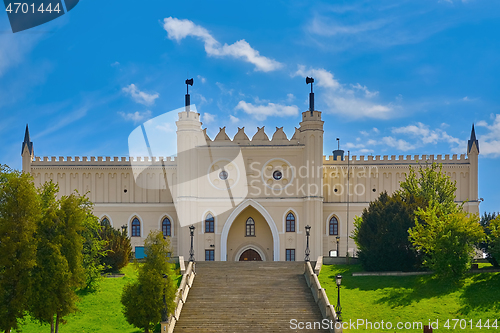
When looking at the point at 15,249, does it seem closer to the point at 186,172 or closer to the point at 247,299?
the point at 247,299

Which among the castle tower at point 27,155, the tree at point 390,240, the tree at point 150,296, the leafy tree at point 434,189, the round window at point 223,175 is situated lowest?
the tree at point 150,296

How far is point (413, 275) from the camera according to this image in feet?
101

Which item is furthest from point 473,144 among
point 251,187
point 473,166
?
point 251,187

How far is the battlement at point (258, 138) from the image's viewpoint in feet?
132

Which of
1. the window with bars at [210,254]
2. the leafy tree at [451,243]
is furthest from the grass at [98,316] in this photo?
the leafy tree at [451,243]

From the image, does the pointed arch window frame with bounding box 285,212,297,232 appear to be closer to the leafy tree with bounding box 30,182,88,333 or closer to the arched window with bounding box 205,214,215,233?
the arched window with bounding box 205,214,215,233

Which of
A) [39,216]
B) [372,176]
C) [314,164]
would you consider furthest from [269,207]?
[39,216]

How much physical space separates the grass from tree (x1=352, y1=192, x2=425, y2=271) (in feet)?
35.4

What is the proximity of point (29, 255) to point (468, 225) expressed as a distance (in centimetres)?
2067

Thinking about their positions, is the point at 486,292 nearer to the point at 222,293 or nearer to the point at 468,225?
the point at 468,225

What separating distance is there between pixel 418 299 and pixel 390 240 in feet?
16.5

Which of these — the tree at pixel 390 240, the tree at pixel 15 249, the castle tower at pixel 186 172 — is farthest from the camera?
the castle tower at pixel 186 172

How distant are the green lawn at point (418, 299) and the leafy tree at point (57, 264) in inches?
458

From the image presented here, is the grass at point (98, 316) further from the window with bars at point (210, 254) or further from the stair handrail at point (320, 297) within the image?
the window with bars at point (210, 254)
